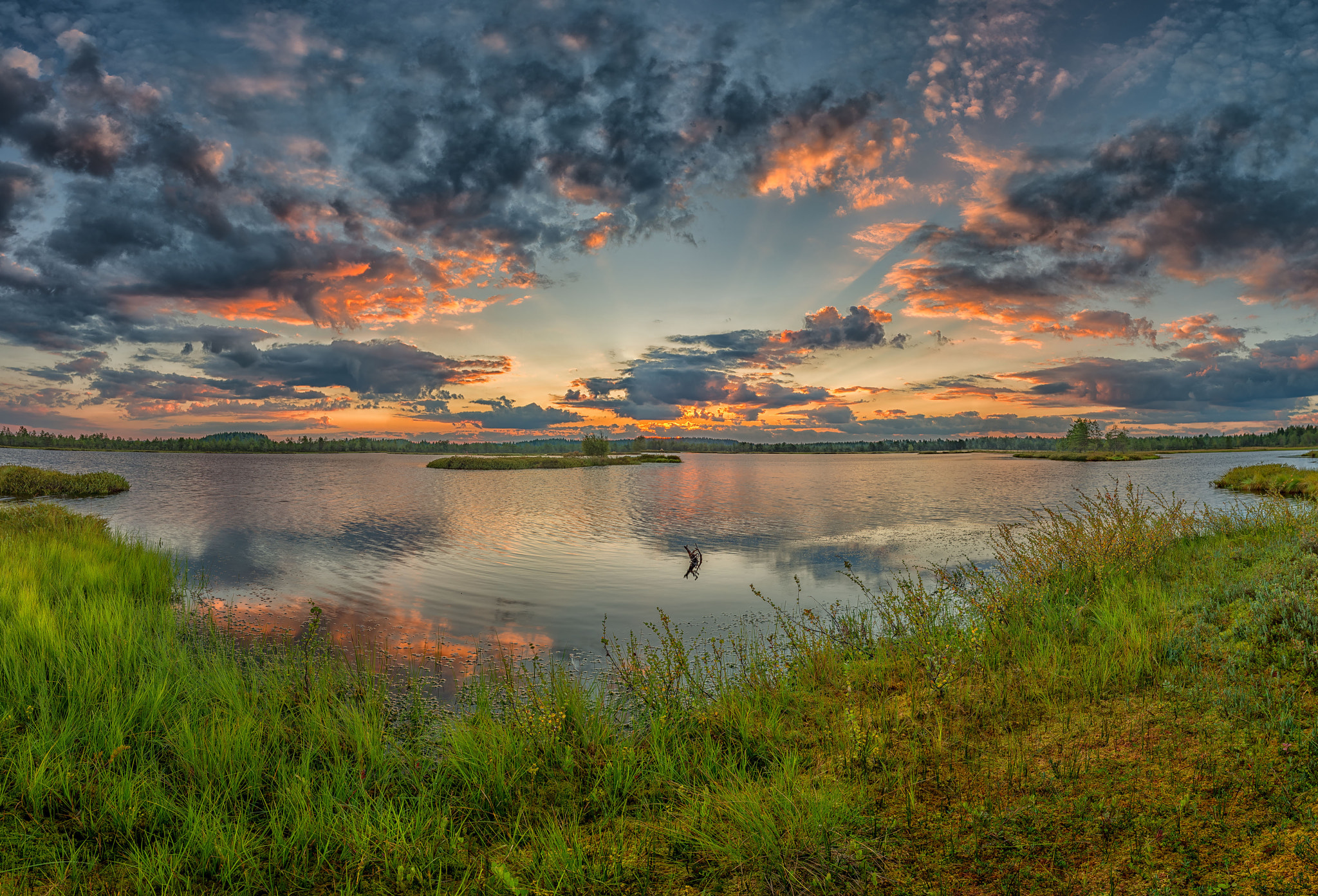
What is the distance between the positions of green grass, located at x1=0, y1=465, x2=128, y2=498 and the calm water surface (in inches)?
117

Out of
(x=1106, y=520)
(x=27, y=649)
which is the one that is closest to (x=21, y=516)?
(x=27, y=649)

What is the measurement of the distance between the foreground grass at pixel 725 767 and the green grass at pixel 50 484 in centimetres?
5030

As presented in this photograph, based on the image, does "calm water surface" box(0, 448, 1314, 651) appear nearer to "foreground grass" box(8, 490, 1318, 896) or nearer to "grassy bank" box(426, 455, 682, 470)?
"foreground grass" box(8, 490, 1318, 896)

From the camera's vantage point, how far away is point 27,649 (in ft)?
27.2

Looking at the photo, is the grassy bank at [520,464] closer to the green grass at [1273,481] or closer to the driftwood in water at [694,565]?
the driftwood in water at [694,565]

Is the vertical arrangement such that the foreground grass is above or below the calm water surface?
above

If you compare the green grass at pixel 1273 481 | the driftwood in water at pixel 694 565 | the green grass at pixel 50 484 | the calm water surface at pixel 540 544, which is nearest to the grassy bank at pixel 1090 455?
the green grass at pixel 1273 481

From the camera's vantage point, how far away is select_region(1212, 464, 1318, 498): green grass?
3700cm

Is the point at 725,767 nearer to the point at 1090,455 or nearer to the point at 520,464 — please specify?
the point at 520,464

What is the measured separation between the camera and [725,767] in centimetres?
583

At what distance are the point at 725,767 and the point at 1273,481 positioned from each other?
Result: 205 feet

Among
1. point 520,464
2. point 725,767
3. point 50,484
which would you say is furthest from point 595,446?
point 725,767

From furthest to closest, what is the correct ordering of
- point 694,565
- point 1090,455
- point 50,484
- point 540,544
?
point 1090,455 < point 50,484 < point 540,544 < point 694,565

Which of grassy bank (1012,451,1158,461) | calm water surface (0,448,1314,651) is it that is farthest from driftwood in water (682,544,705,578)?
grassy bank (1012,451,1158,461)
